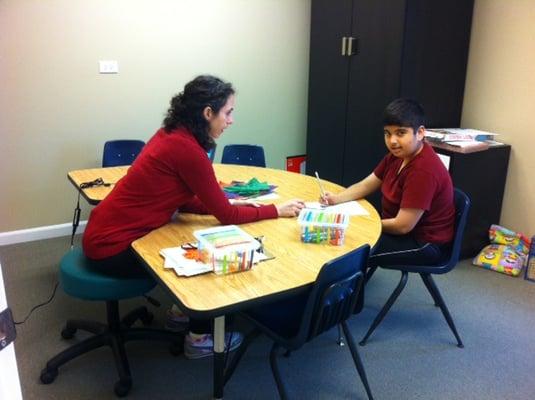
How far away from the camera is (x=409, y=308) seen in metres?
2.75

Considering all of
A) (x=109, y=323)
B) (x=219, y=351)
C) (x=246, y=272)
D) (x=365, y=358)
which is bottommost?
(x=365, y=358)

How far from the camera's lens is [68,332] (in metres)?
2.39

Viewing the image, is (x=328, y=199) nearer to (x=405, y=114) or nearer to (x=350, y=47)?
(x=405, y=114)

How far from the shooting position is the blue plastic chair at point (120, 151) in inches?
137

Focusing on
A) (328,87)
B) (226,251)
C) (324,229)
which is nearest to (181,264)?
(226,251)

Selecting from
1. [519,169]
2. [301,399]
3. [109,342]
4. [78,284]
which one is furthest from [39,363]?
[519,169]

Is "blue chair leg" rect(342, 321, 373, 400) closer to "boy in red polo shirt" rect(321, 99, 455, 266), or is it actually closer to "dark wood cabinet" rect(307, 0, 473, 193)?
"boy in red polo shirt" rect(321, 99, 455, 266)

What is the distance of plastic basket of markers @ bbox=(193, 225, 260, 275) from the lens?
156cm

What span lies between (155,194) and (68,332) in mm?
969

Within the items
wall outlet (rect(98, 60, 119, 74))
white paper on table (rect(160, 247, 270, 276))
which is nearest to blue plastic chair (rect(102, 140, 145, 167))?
wall outlet (rect(98, 60, 119, 74))

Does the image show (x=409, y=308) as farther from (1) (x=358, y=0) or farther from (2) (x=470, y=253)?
(1) (x=358, y=0)

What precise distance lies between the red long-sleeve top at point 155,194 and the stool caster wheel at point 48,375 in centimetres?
57

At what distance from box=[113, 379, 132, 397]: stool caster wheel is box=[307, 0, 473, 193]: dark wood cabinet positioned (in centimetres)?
240

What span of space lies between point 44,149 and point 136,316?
1741mm
